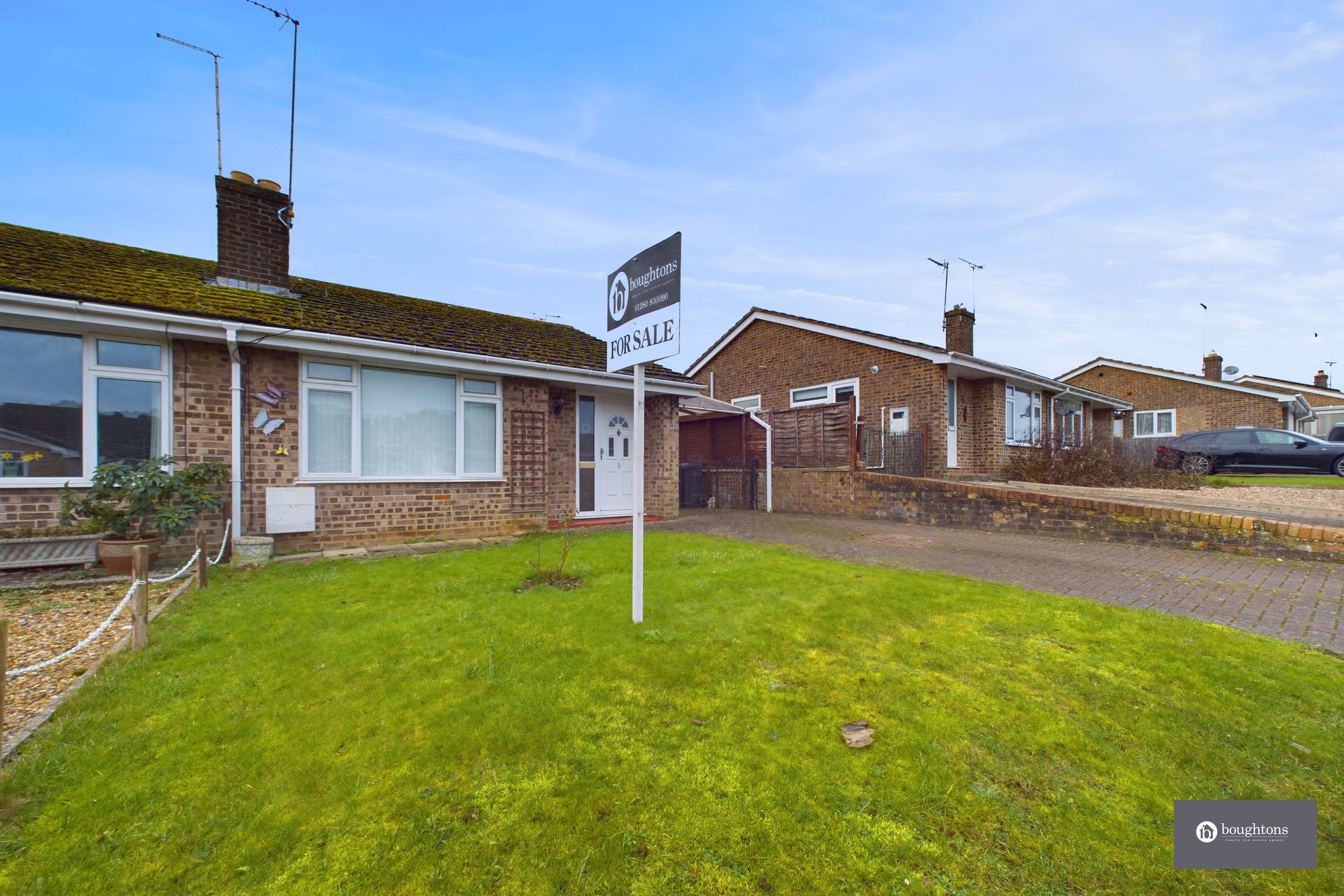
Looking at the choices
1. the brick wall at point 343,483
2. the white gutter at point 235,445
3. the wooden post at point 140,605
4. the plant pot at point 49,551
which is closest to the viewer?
the wooden post at point 140,605

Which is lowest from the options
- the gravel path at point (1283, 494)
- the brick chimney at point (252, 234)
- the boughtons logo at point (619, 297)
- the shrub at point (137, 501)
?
the gravel path at point (1283, 494)

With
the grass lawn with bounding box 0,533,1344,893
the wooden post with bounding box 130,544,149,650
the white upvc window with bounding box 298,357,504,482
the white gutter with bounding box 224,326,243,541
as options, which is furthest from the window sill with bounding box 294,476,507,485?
the wooden post with bounding box 130,544,149,650

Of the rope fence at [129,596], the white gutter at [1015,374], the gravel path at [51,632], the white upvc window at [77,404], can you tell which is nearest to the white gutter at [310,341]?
the white upvc window at [77,404]

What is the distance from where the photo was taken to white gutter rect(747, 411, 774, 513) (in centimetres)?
1399

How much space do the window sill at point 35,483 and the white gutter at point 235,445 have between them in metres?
1.33

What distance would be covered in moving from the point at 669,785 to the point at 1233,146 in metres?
14.4

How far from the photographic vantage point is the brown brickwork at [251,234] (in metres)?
8.43

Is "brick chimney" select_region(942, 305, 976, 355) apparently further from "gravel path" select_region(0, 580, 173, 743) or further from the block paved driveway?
"gravel path" select_region(0, 580, 173, 743)

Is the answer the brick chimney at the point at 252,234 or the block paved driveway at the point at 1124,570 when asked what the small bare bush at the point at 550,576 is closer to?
the block paved driveway at the point at 1124,570

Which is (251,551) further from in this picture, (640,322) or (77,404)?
(640,322)

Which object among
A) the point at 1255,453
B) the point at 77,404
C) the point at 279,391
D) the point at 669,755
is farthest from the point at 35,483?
the point at 1255,453

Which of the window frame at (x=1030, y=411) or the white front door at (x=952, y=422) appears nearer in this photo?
the white front door at (x=952, y=422)

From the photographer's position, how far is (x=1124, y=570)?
22.1ft

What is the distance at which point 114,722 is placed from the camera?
2965 millimetres
